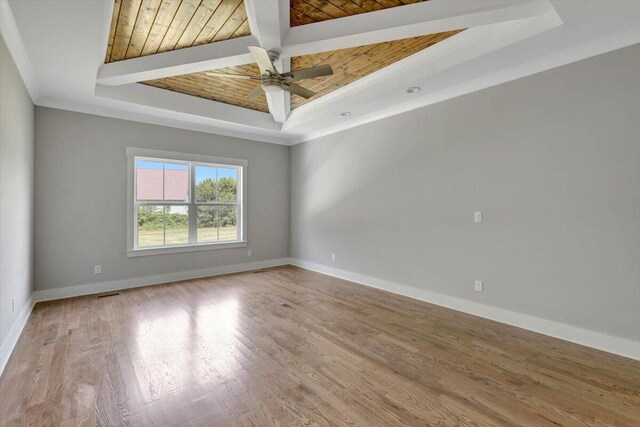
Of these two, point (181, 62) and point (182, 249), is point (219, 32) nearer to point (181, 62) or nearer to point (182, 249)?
point (181, 62)

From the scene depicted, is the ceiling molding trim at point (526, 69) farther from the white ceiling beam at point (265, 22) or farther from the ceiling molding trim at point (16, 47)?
the ceiling molding trim at point (16, 47)

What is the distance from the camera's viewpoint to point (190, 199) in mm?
5094

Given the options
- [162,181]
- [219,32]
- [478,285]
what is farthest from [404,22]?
[162,181]

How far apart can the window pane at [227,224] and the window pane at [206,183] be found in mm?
315

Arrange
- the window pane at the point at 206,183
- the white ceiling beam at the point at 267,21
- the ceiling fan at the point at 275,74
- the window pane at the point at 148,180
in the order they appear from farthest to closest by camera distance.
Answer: the window pane at the point at 206,183
the window pane at the point at 148,180
the ceiling fan at the point at 275,74
the white ceiling beam at the point at 267,21

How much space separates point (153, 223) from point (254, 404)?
12.7ft

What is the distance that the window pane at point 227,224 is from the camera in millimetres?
5504

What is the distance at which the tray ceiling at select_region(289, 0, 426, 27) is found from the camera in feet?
7.90

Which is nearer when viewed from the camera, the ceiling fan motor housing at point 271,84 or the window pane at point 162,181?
the ceiling fan motor housing at point 271,84

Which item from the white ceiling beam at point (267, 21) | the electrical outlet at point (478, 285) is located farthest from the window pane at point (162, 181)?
the electrical outlet at point (478, 285)

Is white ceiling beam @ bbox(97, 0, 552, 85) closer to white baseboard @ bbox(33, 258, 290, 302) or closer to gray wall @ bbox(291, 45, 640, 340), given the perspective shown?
gray wall @ bbox(291, 45, 640, 340)

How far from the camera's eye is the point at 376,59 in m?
3.33

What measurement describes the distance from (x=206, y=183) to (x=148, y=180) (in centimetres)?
92

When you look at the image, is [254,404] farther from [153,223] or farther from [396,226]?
[153,223]
